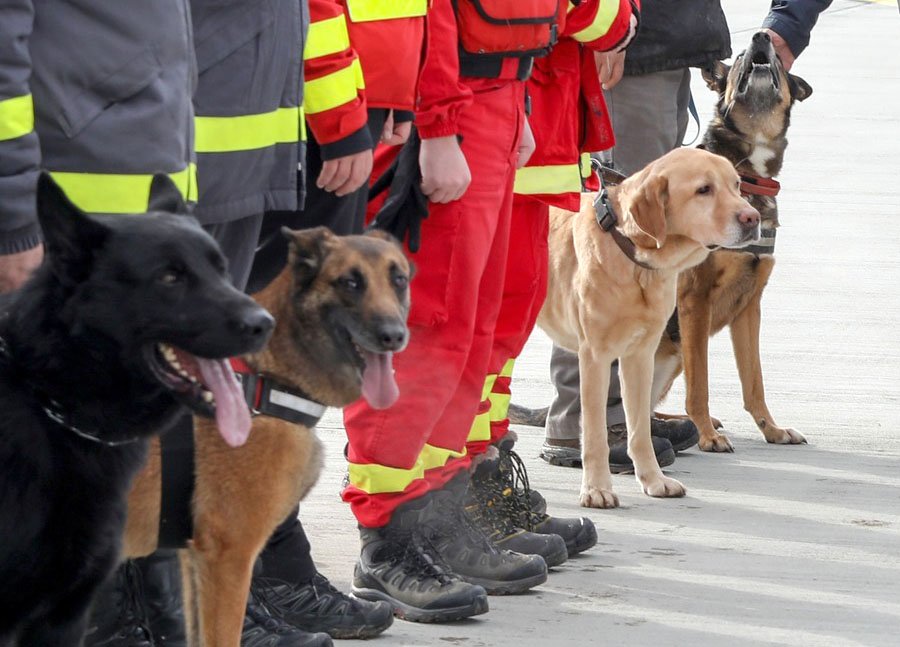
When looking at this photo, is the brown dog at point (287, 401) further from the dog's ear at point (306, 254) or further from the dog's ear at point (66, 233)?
the dog's ear at point (66, 233)

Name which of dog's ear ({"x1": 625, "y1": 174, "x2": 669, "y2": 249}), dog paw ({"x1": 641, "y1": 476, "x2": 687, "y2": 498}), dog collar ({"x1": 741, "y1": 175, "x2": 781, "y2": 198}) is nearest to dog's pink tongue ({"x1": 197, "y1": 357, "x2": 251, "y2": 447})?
dog's ear ({"x1": 625, "y1": 174, "x2": 669, "y2": 249})

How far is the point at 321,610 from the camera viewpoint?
368cm

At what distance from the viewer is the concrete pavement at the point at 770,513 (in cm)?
397

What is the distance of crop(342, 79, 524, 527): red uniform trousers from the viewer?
3939mm

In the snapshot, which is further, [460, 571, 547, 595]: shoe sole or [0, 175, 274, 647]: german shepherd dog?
[460, 571, 547, 595]: shoe sole

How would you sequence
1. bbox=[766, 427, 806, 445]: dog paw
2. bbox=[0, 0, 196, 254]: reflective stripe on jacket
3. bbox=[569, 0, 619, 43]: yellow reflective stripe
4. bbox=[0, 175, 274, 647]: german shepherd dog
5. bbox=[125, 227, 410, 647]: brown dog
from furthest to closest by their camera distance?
bbox=[766, 427, 806, 445]: dog paw
bbox=[569, 0, 619, 43]: yellow reflective stripe
bbox=[125, 227, 410, 647]: brown dog
bbox=[0, 0, 196, 254]: reflective stripe on jacket
bbox=[0, 175, 274, 647]: german shepherd dog

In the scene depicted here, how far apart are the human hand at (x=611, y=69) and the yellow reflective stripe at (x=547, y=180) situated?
2.35 ft

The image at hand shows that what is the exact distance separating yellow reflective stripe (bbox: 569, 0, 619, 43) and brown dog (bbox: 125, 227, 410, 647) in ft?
4.78

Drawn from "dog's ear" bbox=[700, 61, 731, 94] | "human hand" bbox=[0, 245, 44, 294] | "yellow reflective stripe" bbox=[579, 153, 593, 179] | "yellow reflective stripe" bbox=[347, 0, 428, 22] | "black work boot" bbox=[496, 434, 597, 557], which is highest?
"yellow reflective stripe" bbox=[347, 0, 428, 22]

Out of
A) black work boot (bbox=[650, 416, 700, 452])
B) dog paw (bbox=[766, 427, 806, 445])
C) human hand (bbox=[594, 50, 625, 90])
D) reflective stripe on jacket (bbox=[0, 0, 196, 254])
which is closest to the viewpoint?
reflective stripe on jacket (bbox=[0, 0, 196, 254])

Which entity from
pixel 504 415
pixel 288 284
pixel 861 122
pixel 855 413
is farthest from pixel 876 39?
pixel 288 284

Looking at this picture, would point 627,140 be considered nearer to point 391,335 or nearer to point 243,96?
point 391,335

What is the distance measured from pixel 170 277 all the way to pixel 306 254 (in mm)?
874

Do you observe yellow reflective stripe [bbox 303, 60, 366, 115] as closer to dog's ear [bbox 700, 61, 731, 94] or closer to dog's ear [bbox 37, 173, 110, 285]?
dog's ear [bbox 37, 173, 110, 285]
